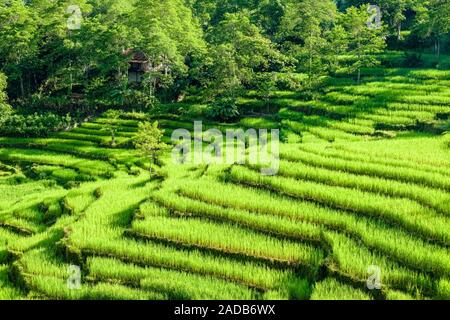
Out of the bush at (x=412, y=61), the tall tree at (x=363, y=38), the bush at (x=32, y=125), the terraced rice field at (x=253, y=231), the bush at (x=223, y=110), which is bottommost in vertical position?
the terraced rice field at (x=253, y=231)

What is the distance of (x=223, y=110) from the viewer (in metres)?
29.6

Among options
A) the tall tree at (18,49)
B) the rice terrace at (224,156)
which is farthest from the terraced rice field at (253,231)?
the tall tree at (18,49)

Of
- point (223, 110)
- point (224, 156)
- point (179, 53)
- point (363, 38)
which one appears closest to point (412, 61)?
point (363, 38)

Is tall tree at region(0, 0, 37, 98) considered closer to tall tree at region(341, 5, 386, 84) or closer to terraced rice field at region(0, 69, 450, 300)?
terraced rice field at region(0, 69, 450, 300)

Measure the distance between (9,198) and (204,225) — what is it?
500 inches

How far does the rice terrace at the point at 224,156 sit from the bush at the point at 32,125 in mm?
142

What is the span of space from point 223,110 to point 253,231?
1940cm

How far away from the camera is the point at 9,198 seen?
20.2 m

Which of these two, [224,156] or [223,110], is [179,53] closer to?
[223,110]

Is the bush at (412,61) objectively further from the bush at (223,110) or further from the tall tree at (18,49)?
the tall tree at (18,49)

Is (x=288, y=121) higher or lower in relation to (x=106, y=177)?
higher

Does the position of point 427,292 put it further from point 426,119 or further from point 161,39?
point 161,39

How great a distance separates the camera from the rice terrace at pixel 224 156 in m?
9.43
